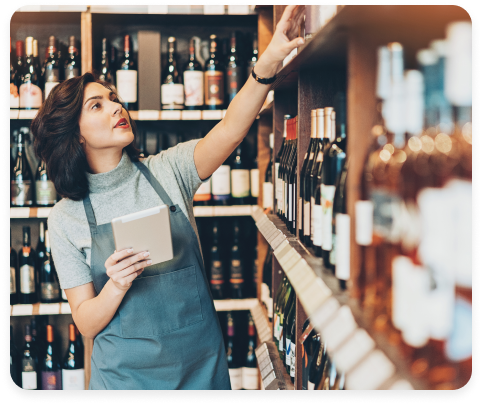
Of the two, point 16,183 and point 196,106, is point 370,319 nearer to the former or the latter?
point 196,106

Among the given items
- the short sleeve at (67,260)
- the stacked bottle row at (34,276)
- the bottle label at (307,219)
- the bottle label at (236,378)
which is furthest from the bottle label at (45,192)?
the bottle label at (307,219)

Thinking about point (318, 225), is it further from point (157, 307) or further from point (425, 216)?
point (157, 307)

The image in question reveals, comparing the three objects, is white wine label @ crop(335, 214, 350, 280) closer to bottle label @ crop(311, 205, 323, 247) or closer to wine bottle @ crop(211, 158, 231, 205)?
bottle label @ crop(311, 205, 323, 247)

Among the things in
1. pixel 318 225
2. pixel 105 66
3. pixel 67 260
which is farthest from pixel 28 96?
pixel 318 225

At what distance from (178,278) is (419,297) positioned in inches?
40.2

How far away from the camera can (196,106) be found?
2.49 meters

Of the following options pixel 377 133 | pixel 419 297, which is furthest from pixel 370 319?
pixel 377 133

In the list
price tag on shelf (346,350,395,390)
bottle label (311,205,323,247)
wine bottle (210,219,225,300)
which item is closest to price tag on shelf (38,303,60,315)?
wine bottle (210,219,225,300)

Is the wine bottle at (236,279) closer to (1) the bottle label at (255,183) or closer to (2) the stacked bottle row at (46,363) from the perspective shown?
(1) the bottle label at (255,183)

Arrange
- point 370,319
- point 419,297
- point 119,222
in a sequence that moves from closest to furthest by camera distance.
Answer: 1. point 419,297
2. point 370,319
3. point 119,222

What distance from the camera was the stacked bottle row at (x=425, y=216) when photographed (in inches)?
23.6

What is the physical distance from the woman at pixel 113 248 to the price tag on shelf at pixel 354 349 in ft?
2.90

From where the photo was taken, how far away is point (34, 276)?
99.3 inches

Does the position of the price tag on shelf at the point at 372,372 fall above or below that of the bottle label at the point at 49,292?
above
